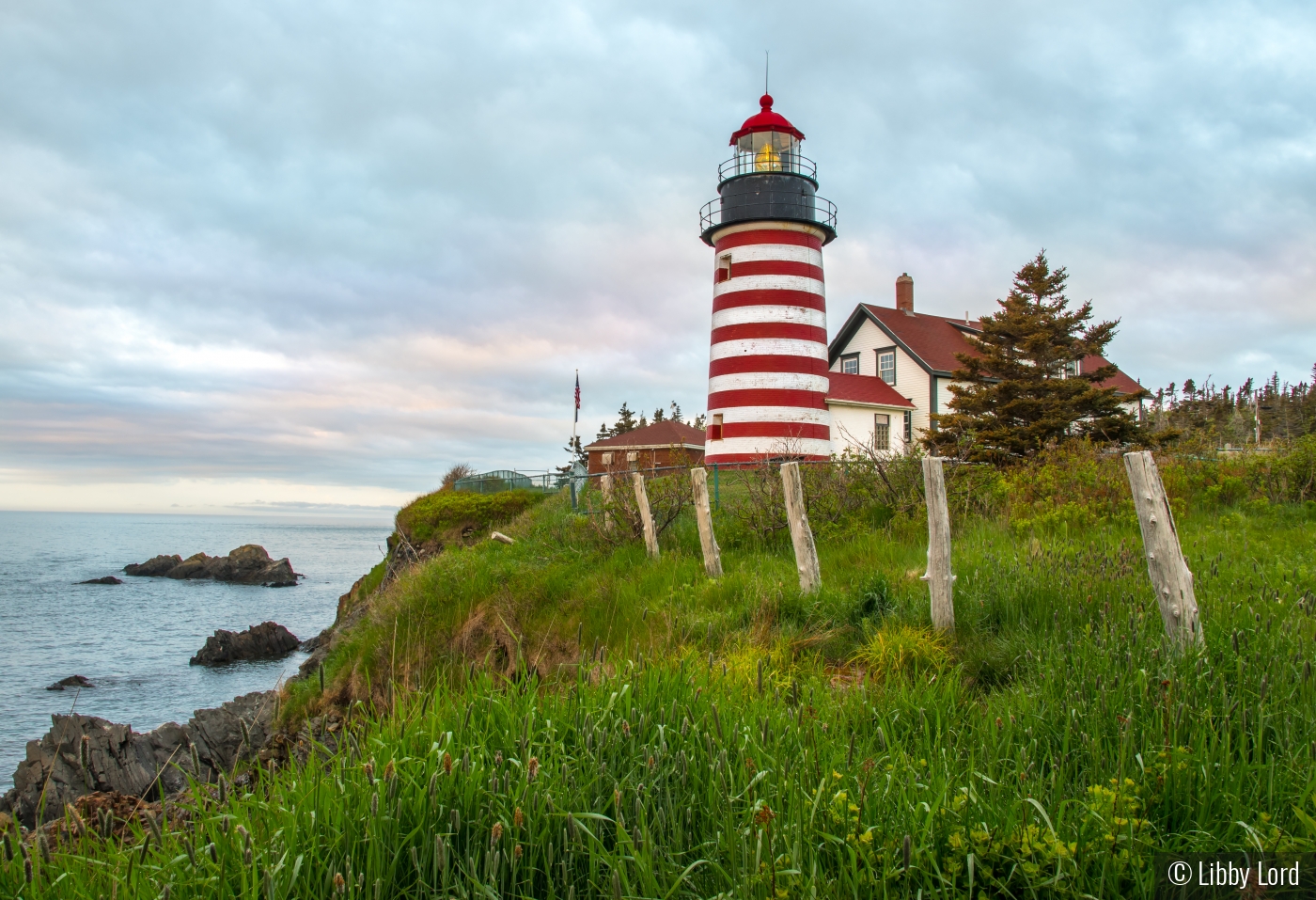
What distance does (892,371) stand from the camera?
38.1m

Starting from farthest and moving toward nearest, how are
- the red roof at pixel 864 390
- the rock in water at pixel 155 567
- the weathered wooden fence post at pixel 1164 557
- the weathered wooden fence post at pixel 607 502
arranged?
the rock in water at pixel 155 567, the red roof at pixel 864 390, the weathered wooden fence post at pixel 607 502, the weathered wooden fence post at pixel 1164 557

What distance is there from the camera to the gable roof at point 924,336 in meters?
36.9

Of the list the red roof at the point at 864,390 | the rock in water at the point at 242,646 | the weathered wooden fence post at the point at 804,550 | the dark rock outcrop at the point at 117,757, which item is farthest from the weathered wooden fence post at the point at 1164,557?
the red roof at the point at 864,390

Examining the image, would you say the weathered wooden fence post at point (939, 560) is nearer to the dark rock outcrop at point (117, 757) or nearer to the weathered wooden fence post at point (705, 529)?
the weathered wooden fence post at point (705, 529)

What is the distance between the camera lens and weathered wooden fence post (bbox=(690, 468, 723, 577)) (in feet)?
36.2

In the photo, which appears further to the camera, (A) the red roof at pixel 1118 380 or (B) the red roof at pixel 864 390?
(A) the red roof at pixel 1118 380

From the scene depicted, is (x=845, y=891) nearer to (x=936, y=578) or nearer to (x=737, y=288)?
(x=936, y=578)

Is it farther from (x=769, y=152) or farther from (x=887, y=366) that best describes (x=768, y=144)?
(x=887, y=366)

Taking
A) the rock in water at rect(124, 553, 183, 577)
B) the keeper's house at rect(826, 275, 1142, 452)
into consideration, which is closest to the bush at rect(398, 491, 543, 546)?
the keeper's house at rect(826, 275, 1142, 452)

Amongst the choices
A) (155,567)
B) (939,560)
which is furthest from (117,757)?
(155,567)

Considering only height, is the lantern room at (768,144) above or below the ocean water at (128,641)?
above

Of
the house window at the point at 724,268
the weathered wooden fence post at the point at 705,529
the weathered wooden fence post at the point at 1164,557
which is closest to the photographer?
the weathered wooden fence post at the point at 1164,557

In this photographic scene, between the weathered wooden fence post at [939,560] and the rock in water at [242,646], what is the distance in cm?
2200

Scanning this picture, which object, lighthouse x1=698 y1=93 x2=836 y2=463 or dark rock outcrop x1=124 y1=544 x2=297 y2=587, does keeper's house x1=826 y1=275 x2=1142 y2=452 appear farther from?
dark rock outcrop x1=124 y1=544 x2=297 y2=587
